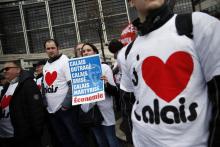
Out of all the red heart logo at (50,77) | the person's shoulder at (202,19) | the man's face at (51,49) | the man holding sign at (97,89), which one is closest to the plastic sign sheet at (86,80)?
the man holding sign at (97,89)

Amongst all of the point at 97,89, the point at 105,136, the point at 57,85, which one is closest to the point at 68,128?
the point at 57,85

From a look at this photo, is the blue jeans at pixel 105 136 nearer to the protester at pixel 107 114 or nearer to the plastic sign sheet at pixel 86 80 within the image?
the protester at pixel 107 114

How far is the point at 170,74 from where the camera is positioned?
1.76m

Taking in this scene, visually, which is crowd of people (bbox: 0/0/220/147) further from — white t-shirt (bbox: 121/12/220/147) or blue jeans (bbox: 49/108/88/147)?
blue jeans (bbox: 49/108/88/147)

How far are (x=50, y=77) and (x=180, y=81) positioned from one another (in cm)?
404

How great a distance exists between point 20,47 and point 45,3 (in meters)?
4.52

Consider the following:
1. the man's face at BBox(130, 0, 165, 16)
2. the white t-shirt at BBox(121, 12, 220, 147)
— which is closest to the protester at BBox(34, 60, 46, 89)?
the man's face at BBox(130, 0, 165, 16)

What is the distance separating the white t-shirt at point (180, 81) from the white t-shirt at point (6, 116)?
391cm

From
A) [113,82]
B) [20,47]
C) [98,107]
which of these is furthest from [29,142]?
[20,47]

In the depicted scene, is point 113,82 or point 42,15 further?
point 42,15

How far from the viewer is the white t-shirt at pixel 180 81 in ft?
5.53

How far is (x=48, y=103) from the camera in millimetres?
5590

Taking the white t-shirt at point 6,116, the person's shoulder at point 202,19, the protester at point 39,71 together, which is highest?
the person's shoulder at point 202,19

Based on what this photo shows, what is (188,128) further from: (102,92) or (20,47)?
(20,47)
